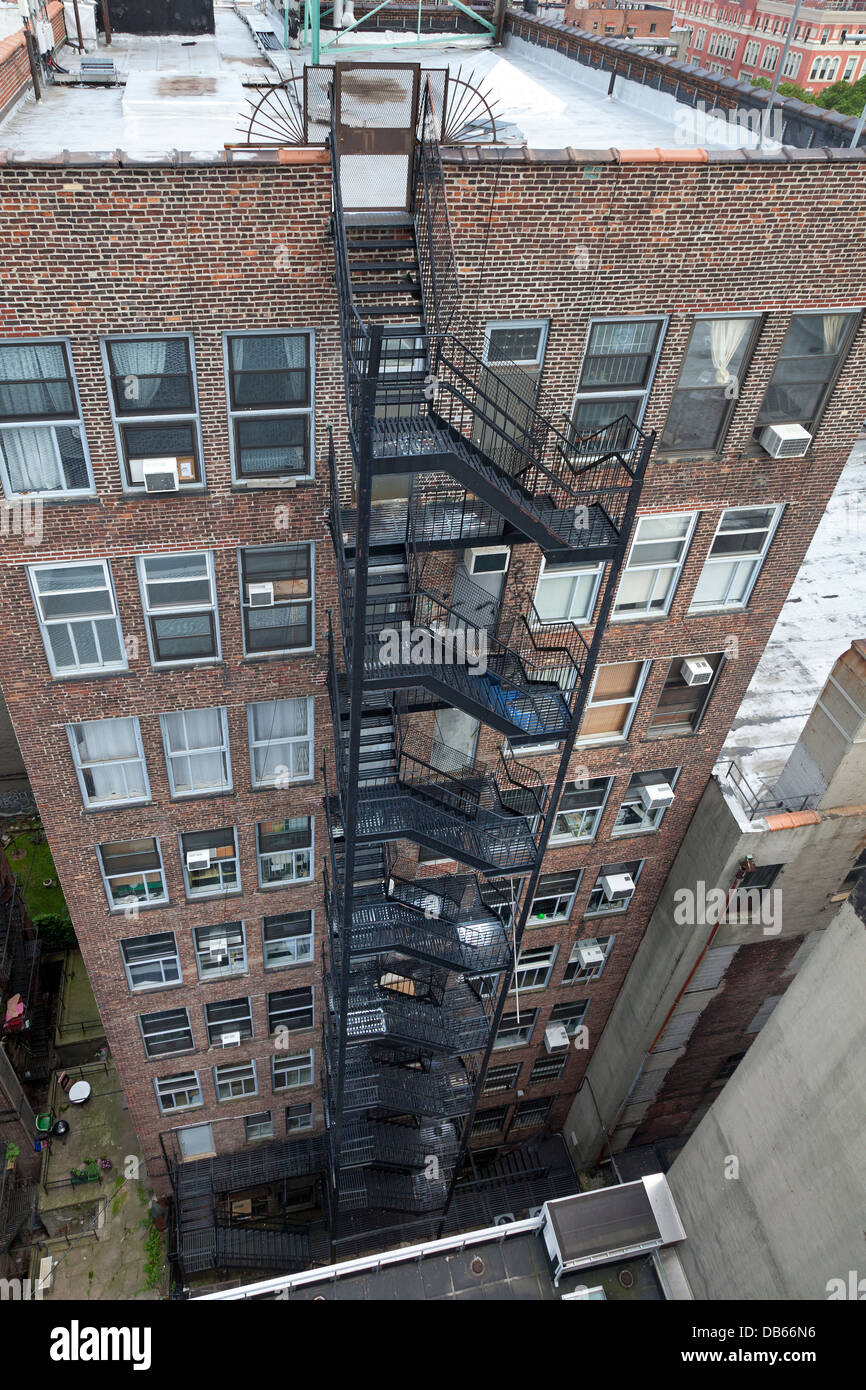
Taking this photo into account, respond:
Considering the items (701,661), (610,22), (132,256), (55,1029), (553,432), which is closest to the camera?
(132,256)

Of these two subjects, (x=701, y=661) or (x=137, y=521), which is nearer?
(x=137, y=521)

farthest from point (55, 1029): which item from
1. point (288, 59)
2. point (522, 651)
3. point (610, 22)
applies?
point (610, 22)

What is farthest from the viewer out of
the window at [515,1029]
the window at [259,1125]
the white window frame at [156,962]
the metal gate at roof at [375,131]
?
the window at [259,1125]

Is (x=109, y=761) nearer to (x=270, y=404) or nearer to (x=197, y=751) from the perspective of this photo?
(x=197, y=751)

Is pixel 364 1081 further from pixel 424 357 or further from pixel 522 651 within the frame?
pixel 424 357

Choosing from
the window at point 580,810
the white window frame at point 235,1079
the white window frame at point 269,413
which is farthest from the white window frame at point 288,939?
the white window frame at point 269,413

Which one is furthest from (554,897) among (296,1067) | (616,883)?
(296,1067)

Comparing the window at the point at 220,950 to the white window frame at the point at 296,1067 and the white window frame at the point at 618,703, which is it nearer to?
the white window frame at the point at 296,1067
